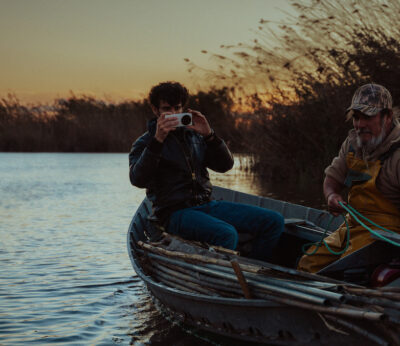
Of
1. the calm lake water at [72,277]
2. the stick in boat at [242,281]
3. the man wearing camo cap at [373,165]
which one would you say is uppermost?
the man wearing camo cap at [373,165]

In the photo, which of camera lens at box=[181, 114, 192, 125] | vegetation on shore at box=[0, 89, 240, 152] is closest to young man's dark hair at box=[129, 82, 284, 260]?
camera lens at box=[181, 114, 192, 125]

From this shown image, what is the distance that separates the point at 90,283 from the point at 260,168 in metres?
8.86

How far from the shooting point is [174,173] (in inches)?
181

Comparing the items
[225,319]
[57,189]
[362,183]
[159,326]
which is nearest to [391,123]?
[362,183]

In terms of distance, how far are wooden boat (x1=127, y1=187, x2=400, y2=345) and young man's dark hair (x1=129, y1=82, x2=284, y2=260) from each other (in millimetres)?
279

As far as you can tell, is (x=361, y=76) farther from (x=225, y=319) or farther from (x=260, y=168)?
(x=225, y=319)

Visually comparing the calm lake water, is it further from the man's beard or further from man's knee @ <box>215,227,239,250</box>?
the man's beard

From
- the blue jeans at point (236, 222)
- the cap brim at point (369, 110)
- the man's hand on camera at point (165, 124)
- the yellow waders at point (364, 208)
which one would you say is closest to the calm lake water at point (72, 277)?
the blue jeans at point (236, 222)

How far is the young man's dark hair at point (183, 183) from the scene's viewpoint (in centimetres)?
444

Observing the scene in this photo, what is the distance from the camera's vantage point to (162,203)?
463 centimetres

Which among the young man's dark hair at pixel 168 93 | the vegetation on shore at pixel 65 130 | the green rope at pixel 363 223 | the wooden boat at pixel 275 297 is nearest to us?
the wooden boat at pixel 275 297

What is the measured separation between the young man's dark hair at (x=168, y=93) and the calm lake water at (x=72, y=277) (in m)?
1.69

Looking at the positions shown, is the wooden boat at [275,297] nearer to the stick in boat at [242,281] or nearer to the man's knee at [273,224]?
the stick in boat at [242,281]

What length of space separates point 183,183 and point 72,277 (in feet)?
6.62
